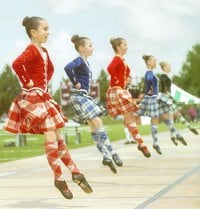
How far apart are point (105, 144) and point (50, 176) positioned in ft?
3.63

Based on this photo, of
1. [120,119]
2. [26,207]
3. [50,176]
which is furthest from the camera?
[120,119]

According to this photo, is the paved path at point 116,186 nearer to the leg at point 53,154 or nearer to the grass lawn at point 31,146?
the leg at point 53,154

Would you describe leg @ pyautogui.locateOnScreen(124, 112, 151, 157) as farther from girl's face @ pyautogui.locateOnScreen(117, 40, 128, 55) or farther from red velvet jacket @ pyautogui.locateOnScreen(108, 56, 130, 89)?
girl's face @ pyautogui.locateOnScreen(117, 40, 128, 55)

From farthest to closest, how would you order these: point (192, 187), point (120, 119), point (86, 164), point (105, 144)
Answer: point (120, 119) < point (86, 164) < point (105, 144) < point (192, 187)

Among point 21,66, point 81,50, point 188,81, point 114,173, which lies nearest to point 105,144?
point 114,173

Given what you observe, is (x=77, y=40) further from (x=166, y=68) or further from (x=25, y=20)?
(x=166, y=68)

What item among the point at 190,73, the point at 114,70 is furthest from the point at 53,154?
the point at 190,73

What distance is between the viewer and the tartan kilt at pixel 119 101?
13.3 meters

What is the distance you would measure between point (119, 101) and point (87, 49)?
96.4 inches

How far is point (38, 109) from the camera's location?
26.1 ft

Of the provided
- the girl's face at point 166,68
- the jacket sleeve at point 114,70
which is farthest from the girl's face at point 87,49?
the girl's face at point 166,68

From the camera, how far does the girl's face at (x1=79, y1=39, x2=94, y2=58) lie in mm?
10961

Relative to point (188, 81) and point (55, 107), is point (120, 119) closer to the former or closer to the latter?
point (188, 81)

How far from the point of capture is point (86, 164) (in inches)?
522
